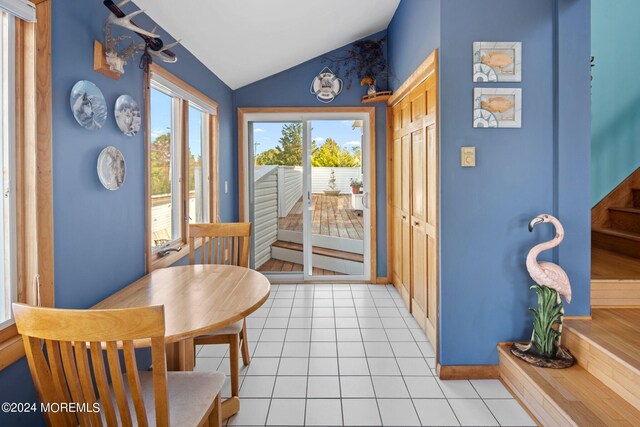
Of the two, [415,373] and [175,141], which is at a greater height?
[175,141]

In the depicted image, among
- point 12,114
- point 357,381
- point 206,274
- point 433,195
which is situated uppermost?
point 12,114

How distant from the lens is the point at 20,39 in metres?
1.50

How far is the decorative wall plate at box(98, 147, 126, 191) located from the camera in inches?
79.3

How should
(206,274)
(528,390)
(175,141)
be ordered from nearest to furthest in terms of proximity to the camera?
(528,390) → (206,274) → (175,141)

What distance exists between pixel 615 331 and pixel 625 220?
1.76 metres

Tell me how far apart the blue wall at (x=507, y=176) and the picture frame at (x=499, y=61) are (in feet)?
0.16

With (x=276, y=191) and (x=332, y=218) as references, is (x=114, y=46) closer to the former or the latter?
(x=276, y=191)

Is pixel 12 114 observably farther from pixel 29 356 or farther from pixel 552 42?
pixel 552 42

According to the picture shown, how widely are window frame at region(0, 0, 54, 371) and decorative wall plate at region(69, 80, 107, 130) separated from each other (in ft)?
0.60

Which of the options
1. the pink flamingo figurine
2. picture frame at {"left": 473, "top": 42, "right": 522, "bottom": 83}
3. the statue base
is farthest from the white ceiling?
the statue base

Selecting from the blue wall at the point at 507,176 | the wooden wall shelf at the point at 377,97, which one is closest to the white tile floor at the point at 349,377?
the blue wall at the point at 507,176

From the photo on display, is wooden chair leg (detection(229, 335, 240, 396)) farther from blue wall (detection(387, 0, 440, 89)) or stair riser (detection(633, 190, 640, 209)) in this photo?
stair riser (detection(633, 190, 640, 209))

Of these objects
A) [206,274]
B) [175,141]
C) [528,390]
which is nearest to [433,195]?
[528,390]

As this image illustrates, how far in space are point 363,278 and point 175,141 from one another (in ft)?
8.98
